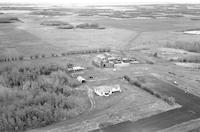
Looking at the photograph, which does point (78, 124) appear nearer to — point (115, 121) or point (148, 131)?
point (115, 121)

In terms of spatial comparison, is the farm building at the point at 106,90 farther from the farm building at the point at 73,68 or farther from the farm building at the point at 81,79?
the farm building at the point at 73,68

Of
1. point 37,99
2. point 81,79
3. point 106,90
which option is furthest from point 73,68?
point 37,99

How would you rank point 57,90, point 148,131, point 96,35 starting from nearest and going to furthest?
1. point 148,131
2. point 57,90
3. point 96,35

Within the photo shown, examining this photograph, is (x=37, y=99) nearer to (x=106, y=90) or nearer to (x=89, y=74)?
(x=106, y=90)

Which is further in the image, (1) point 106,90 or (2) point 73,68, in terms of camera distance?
(2) point 73,68

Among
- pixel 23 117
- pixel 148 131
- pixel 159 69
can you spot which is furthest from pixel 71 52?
pixel 148 131

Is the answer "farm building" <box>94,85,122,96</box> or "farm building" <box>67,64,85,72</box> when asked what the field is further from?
"farm building" <box>67,64,85,72</box>
